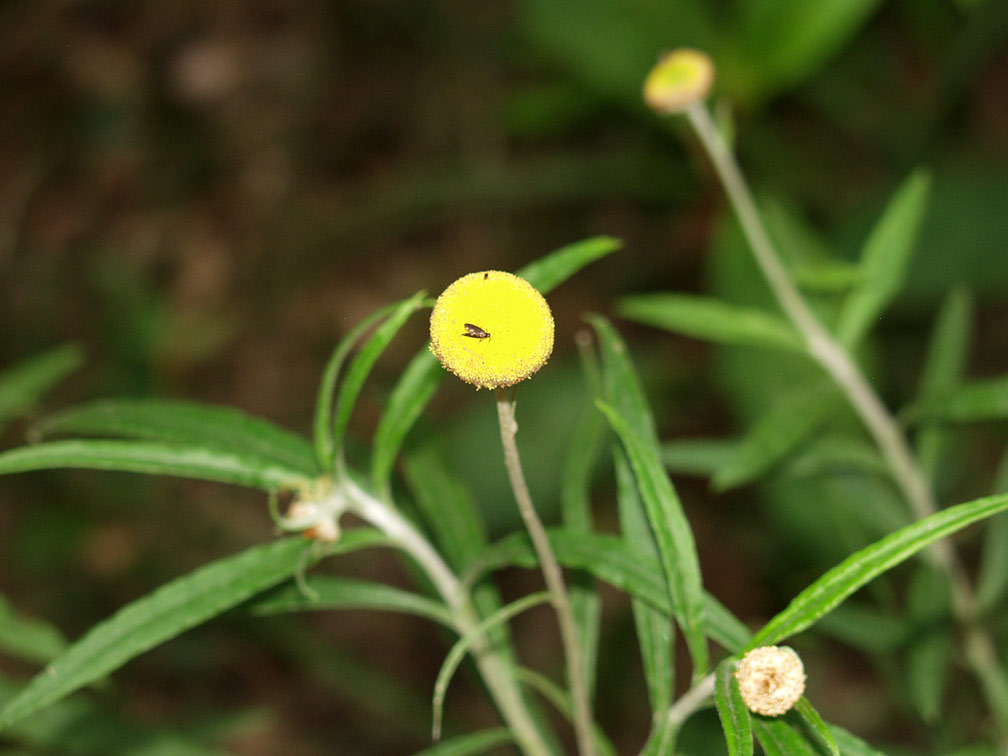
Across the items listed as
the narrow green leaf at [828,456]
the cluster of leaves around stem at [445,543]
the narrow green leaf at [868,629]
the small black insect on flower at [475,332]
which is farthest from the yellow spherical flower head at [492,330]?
the narrow green leaf at [868,629]

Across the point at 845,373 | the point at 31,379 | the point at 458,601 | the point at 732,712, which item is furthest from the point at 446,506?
the point at 31,379

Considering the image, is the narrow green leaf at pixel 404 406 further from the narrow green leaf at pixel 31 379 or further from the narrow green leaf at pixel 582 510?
the narrow green leaf at pixel 31 379

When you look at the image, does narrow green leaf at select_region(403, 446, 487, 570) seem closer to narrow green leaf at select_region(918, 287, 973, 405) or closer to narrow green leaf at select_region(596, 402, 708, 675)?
narrow green leaf at select_region(596, 402, 708, 675)

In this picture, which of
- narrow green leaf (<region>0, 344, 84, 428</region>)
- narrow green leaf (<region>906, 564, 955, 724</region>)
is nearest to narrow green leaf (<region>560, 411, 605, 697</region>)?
narrow green leaf (<region>906, 564, 955, 724</region>)

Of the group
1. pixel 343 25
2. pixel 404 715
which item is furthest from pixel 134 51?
pixel 404 715

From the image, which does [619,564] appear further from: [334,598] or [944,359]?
[944,359]

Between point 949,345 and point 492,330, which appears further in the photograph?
point 949,345

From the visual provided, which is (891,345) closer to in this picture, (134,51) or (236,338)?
(236,338)
